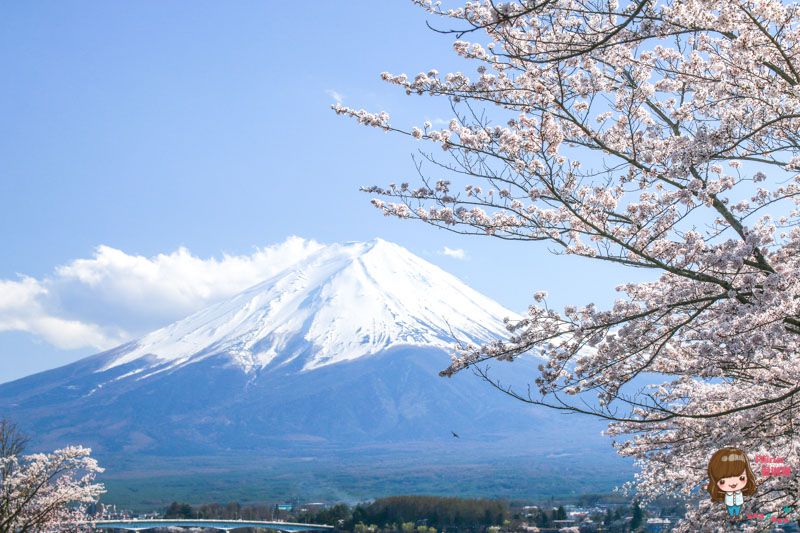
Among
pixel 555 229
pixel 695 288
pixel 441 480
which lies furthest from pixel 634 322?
pixel 441 480

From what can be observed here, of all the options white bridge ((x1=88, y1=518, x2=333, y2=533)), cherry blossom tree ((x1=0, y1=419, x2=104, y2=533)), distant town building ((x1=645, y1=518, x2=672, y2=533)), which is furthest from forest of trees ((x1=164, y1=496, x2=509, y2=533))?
cherry blossom tree ((x1=0, y1=419, x2=104, y2=533))

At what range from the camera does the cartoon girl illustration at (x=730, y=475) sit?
597 centimetres

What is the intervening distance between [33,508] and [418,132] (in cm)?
1053

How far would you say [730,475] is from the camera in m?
5.98

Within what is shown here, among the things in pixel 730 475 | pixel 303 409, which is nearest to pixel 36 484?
pixel 730 475

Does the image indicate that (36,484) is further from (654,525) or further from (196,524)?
(196,524)

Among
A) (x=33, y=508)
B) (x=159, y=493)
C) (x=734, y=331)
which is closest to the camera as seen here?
(x=734, y=331)

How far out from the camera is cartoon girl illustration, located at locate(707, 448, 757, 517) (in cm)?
597

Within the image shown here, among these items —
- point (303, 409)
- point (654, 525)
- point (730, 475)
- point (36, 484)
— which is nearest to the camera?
point (730, 475)

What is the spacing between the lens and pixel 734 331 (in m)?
5.31

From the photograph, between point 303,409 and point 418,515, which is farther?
point 303,409

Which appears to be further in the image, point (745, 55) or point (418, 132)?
point (418, 132)

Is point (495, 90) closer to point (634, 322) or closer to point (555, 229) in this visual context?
point (555, 229)

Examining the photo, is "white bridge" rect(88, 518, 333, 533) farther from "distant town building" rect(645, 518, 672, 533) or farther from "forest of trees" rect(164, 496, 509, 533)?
"distant town building" rect(645, 518, 672, 533)
